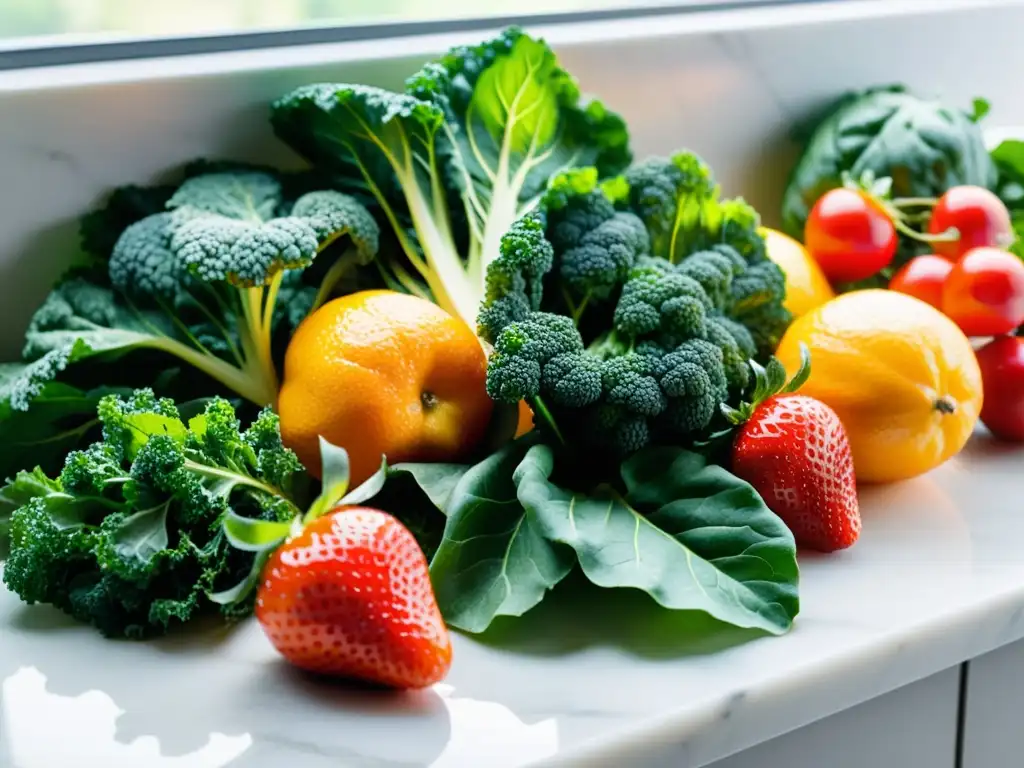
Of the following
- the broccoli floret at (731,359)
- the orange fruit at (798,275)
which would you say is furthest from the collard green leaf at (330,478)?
the orange fruit at (798,275)

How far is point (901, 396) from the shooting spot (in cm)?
89

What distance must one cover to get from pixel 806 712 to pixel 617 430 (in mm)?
229

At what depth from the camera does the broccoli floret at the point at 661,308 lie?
824 mm

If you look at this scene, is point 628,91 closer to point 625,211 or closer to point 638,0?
point 638,0

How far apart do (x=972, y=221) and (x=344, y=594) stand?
0.82 m

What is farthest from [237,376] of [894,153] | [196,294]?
[894,153]

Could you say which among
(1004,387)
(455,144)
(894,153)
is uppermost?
(455,144)

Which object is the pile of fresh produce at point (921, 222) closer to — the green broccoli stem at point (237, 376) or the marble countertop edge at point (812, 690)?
the marble countertop edge at point (812, 690)

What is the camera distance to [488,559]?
2.47 feet

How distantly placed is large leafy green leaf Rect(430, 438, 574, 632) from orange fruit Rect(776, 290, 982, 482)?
29 cm

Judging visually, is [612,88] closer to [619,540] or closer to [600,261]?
[600,261]

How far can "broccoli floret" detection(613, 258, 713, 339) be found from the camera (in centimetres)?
82

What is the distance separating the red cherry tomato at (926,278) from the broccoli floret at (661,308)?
358 millimetres

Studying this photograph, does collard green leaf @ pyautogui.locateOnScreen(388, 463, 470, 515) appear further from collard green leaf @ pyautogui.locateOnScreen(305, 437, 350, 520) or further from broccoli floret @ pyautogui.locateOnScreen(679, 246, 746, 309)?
broccoli floret @ pyautogui.locateOnScreen(679, 246, 746, 309)
